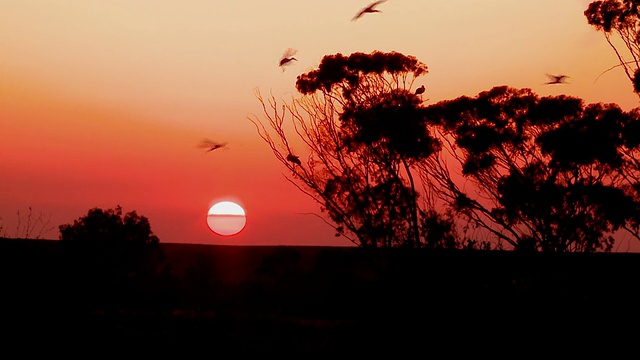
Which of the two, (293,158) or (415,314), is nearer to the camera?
(415,314)

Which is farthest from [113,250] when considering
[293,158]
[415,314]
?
[415,314]

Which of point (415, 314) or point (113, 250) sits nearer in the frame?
point (415, 314)

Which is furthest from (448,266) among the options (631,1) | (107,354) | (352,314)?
(631,1)

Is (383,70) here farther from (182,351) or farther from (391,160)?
(182,351)

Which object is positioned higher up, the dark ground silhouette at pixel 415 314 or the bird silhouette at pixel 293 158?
the bird silhouette at pixel 293 158

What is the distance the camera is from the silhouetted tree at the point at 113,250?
32.2 meters

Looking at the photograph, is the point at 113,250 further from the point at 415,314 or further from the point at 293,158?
the point at 415,314

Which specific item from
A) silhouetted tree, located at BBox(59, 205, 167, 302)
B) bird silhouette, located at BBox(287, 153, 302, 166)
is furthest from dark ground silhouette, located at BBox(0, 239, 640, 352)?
bird silhouette, located at BBox(287, 153, 302, 166)

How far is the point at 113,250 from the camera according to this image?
36062mm

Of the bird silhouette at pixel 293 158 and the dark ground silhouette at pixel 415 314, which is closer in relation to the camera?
the dark ground silhouette at pixel 415 314

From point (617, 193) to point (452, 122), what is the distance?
7.97 metres

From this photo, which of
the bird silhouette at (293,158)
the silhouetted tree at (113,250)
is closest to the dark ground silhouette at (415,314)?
the silhouetted tree at (113,250)

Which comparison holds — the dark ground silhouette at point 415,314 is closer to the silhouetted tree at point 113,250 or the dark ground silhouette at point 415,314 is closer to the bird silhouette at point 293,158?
the silhouetted tree at point 113,250

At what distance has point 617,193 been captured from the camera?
38.1 m
